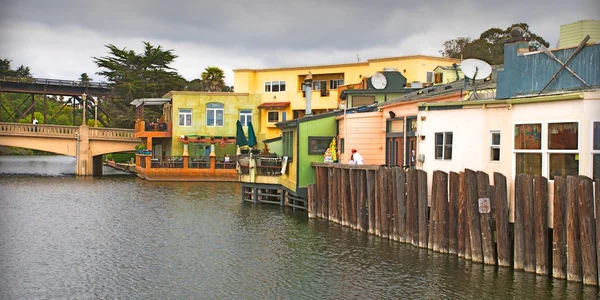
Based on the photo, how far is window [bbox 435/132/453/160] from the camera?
2459cm

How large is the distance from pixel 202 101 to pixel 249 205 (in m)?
32.5

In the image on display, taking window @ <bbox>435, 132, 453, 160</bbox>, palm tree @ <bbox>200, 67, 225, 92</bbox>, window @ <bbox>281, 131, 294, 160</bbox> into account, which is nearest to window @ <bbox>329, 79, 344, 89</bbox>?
palm tree @ <bbox>200, 67, 225, 92</bbox>

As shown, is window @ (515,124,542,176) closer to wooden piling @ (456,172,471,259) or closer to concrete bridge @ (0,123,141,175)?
wooden piling @ (456,172,471,259)

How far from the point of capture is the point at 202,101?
7381 centimetres

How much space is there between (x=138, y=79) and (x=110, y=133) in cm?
2167

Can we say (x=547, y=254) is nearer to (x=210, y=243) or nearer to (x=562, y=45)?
(x=562, y=45)

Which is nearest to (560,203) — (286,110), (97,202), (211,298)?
(211,298)

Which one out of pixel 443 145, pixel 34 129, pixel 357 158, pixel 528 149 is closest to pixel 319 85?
pixel 34 129

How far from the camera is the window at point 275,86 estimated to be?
2972 inches

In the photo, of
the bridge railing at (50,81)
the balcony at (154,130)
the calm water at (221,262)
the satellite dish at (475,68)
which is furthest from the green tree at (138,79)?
the satellite dish at (475,68)

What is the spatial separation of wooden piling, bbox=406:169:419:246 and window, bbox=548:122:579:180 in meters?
5.70

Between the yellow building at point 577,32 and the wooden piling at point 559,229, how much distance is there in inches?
200

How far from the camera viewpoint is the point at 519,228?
19.5 m

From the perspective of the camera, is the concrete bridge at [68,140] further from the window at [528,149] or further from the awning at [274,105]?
the window at [528,149]
